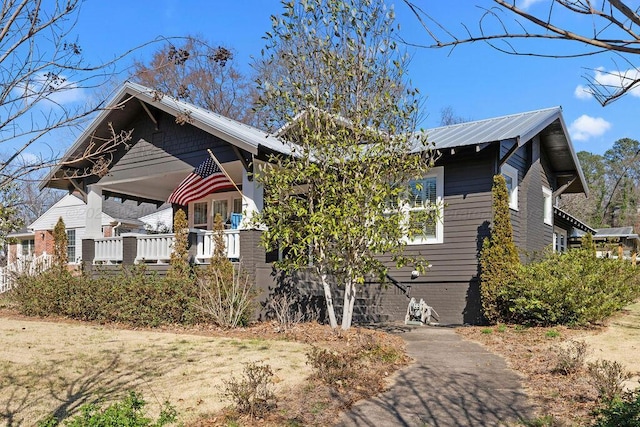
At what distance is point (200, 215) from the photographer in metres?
17.8

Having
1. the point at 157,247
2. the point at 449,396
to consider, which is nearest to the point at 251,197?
the point at 157,247

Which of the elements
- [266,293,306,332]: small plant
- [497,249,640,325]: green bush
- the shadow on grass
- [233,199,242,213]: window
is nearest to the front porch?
[266,293,306,332]: small plant

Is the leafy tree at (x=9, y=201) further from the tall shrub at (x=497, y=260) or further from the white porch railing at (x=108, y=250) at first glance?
the tall shrub at (x=497, y=260)

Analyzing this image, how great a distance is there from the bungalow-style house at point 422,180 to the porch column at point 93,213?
0.10 ft

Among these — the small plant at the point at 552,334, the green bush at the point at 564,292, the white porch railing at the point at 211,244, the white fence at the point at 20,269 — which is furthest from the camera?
the white fence at the point at 20,269

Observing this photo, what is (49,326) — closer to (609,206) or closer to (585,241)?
(585,241)

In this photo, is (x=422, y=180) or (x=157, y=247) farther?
(x=157, y=247)

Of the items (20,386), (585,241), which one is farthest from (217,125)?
(585,241)

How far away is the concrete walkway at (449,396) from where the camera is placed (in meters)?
5.10

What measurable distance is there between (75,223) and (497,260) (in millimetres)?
23899

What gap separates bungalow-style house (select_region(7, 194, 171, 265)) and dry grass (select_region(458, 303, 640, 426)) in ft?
68.1

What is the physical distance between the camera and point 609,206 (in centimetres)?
4900

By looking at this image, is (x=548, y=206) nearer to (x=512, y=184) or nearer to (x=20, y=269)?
(x=512, y=184)

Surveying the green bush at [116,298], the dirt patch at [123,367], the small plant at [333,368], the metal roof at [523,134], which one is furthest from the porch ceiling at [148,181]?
the small plant at [333,368]
